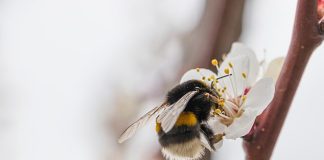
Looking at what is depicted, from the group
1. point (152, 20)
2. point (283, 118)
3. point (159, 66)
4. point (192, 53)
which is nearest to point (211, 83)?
point (283, 118)

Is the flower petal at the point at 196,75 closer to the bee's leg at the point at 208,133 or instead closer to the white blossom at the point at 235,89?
the white blossom at the point at 235,89

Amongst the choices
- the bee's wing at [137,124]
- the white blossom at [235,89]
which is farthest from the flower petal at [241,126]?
the bee's wing at [137,124]

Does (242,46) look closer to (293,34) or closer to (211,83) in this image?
(211,83)

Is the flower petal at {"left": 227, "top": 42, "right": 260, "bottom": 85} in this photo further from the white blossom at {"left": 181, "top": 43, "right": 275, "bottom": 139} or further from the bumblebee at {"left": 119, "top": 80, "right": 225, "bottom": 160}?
the bumblebee at {"left": 119, "top": 80, "right": 225, "bottom": 160}

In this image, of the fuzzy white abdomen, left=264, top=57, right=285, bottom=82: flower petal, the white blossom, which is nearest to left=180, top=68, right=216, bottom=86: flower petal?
the white blossom

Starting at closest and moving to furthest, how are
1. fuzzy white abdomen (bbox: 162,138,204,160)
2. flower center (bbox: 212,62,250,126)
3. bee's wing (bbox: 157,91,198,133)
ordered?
bee's wing (bbox: 157,91,198,133) → fuzzy white abdomen (bbox: 162,138,204,160) → flower center (bbox: 212,62,250,126)
